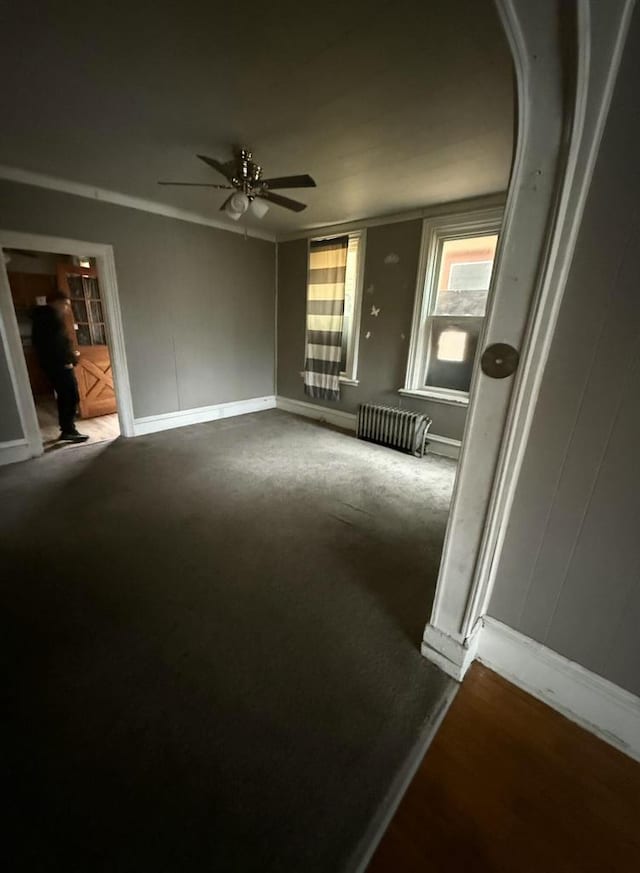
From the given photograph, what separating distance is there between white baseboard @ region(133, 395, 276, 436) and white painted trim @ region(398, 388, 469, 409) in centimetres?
231

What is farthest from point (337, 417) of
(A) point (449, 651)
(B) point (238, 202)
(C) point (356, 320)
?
(A) point (449, 651)

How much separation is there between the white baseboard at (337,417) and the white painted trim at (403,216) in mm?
2195

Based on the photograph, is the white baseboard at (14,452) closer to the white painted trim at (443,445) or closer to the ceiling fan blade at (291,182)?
the ceiling fan blade at (291,182)

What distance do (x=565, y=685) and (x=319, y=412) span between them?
3928mm

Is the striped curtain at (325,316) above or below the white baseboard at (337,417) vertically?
above

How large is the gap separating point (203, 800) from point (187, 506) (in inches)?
69.7

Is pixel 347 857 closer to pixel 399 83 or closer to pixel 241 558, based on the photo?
pixel 241 558

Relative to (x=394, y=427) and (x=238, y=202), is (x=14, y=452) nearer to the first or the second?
(x=238, y=202)

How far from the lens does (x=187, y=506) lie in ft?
8.30

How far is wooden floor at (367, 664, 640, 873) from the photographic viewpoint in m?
0.90

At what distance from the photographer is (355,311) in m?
4.12

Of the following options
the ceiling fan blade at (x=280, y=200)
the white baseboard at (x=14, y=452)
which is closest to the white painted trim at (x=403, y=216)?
the ceiling fan blade at (x=280, y=200)

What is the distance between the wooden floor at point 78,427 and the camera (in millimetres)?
3779

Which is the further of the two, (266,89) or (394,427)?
(394,427)
